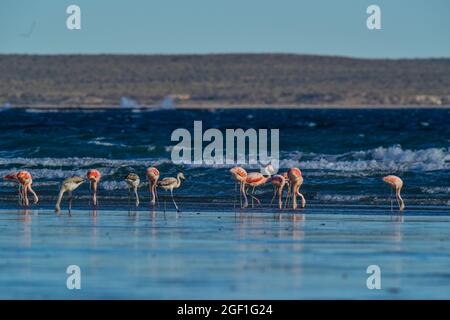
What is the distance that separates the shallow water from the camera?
1199cm

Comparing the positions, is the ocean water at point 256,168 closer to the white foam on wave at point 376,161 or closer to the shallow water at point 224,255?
the white foam on wave at point 376,161

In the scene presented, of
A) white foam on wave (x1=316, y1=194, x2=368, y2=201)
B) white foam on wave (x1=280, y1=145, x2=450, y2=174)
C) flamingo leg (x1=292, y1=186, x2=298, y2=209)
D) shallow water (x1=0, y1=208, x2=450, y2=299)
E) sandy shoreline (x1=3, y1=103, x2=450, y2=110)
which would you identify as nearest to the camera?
shallow water (x1=0, y1=208, x2=450, y2=299)

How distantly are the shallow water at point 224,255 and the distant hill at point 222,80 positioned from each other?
109 metres

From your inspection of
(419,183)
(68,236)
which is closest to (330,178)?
(419,183)

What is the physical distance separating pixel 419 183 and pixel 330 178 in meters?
2.20

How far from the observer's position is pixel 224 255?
14.5 m

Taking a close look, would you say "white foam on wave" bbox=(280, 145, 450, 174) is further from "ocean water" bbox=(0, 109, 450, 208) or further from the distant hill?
the distant hill

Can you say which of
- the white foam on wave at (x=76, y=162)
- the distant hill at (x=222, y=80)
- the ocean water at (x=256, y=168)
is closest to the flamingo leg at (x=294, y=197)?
the ocean water at (x=256, y=168)

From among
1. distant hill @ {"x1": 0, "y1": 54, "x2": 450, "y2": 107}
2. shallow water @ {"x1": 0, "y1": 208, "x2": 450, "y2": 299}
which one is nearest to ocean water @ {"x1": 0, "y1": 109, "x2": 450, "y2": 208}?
shallow water @ {"x1": 0, "y1": 208, "x2": 450, "y2": 299}

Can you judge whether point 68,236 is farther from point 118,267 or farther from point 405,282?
point 405,282

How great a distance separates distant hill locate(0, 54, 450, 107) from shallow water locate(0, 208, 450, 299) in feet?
359

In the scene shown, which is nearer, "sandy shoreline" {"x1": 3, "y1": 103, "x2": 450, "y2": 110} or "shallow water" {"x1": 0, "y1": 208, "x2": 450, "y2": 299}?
"shallow water" {"x1": 0, "y1": 208, "x2": 450, "y2": 299}

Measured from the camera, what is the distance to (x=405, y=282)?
41.1 feet

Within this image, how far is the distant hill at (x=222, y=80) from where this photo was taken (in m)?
130
